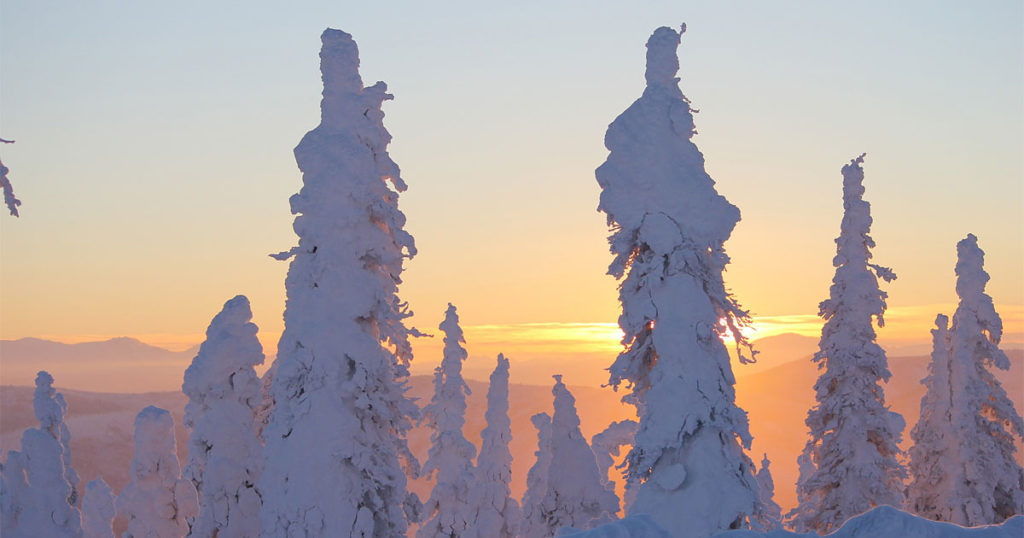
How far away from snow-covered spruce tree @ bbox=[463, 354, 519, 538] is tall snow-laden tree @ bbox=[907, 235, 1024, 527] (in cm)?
1503

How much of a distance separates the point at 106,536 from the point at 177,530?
1773cm

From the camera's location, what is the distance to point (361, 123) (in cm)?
2330

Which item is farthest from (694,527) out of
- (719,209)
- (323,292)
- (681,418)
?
(323,292)

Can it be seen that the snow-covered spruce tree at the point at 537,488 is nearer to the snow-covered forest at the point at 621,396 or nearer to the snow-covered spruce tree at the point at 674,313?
the snow-covered forest at the point at 621,396

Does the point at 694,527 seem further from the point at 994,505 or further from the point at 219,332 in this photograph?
the point at 994,505

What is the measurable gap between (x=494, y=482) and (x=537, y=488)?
3555 mm

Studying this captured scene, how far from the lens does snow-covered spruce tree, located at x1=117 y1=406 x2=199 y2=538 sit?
1160 inches

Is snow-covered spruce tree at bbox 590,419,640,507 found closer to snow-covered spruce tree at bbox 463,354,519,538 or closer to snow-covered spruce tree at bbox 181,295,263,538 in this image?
snow-covered spruce tree at bbox 463,354,519,538

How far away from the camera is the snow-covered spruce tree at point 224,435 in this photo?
25.9m

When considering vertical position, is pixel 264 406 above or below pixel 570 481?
above

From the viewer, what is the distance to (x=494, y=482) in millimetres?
→ 36500

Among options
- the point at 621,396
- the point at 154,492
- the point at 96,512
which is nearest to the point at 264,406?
the point at 154,492

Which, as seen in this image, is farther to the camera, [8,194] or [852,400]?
[852,400]

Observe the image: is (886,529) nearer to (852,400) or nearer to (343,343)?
(343,343)
